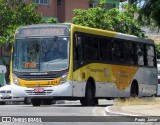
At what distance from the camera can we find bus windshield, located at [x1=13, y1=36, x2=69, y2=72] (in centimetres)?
2372

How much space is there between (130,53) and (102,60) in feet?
10.6

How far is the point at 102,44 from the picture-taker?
26.3m

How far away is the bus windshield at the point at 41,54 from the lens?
77.8ft

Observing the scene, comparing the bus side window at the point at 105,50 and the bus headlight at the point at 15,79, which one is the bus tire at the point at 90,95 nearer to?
the bus side window at the point at 105,50

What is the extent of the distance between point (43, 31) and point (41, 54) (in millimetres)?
1129

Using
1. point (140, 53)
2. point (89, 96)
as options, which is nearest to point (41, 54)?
point (89, 96)

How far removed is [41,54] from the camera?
78.7ft

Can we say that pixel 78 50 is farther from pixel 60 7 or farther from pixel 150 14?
pixel 60 7

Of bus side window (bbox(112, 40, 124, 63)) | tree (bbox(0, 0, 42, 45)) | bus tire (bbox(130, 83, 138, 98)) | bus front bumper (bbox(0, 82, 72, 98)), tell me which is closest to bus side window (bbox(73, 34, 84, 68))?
bus front bumper (bbox(0, 82, 72, 98))

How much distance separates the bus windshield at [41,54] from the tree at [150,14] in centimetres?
744

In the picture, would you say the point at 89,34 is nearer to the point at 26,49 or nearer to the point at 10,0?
the point at 26,49

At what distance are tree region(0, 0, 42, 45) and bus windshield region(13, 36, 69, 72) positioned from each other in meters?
17.3

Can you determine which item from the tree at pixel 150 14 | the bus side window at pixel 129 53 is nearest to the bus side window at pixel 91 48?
the bus side window at pixel 129 53

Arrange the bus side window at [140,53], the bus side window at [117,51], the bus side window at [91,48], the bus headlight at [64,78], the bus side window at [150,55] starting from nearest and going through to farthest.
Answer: the bus headlight at [64,78] < the bus side window at [91,48] < the bus side window at [117,51] < the bus side window at [140,53] < the bus side window at [150,55]
